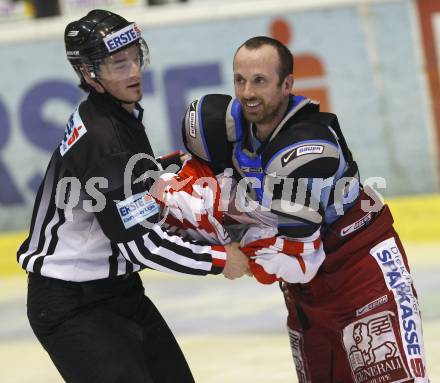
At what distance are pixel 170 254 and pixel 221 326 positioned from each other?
2514 mm

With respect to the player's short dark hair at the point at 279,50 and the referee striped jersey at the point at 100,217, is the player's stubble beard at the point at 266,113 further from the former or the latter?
the referee striped jersey at the point at 100,217

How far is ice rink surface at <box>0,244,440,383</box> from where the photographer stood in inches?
207

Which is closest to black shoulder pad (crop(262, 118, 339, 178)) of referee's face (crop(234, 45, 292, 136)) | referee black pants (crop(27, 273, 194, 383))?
referee's face (crop(234, 45, 292, 136))

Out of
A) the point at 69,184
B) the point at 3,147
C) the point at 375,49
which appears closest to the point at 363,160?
the point at 375,49

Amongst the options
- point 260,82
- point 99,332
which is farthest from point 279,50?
point 99,332

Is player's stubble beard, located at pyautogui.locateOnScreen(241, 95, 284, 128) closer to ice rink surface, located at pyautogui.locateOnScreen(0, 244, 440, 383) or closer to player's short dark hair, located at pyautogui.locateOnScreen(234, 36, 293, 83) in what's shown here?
player's short dark hair, located at pyautogui.locateOnScreen(234, 36, 293, 83)

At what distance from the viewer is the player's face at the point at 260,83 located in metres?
3.65

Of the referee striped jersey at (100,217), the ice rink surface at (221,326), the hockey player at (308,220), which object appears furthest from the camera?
the ice rink surface at (221,326)

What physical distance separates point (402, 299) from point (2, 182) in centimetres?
525

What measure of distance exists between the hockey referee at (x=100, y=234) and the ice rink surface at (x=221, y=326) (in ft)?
5.05

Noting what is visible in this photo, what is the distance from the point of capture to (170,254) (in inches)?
140

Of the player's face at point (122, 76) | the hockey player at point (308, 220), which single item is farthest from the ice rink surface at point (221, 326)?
the player's face at point (122, 76)

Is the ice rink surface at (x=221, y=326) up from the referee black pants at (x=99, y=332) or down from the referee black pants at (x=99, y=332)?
down

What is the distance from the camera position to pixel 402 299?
3820 millimetres
